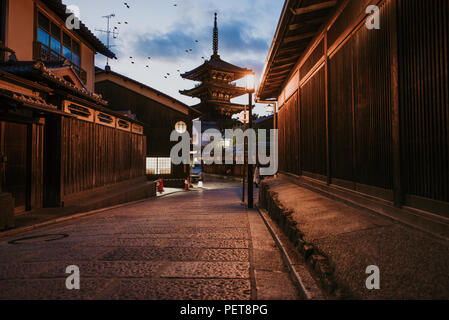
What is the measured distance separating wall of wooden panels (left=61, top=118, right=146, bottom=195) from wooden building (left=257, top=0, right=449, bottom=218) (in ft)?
28.2

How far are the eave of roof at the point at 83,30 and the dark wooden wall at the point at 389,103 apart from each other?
12923mm

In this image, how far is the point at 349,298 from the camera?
2467 millimetres

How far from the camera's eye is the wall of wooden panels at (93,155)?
33.6 ft

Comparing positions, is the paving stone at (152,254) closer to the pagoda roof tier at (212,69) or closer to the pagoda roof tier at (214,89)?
the pagoda roof tier at (212,69)

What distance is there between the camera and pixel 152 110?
24.7 meters

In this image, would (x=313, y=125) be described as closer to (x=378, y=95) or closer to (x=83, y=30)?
(x=378, y=95)

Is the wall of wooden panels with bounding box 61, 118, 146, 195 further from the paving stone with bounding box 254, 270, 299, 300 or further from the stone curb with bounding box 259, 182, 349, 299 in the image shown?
the paving stone with bounding box 254, 270, 299, 300

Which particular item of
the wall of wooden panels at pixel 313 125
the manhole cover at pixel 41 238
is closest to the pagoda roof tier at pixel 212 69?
the wall of wooden panels at pixel 313 125

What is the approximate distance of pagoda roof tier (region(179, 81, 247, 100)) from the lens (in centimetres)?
4197

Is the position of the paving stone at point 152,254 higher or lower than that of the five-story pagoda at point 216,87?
lower

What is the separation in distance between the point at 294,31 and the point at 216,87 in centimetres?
3664

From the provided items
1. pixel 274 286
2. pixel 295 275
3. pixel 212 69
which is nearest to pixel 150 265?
pixel 274 286

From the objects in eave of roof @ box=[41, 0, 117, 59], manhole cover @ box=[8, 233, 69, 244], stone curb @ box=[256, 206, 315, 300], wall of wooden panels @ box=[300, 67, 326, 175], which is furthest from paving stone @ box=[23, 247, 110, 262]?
eave of roof @ box=[41, 0, 117, 59]
